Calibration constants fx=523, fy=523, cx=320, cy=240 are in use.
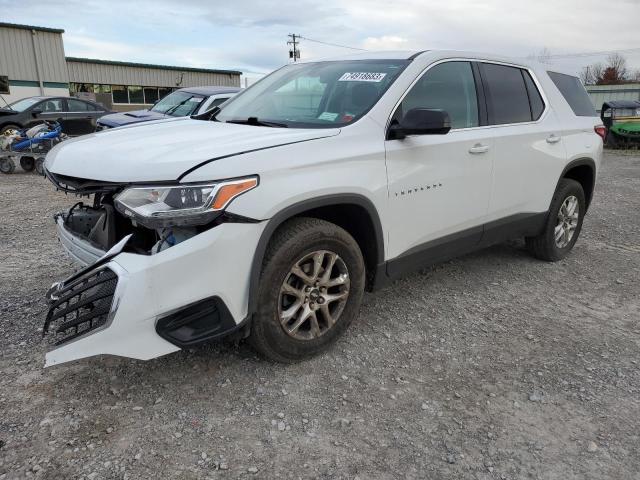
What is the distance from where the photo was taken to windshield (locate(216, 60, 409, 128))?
337cm

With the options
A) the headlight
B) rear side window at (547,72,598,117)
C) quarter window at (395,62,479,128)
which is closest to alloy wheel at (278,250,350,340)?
the headlight

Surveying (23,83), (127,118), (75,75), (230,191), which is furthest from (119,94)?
(230,191)

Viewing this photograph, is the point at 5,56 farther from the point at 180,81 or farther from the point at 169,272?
the point at 169,272

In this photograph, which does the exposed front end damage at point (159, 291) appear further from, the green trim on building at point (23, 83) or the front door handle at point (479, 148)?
the green trim on building at point (23, 83)

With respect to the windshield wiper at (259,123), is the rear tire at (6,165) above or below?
below

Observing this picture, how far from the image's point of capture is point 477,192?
392 centimetres

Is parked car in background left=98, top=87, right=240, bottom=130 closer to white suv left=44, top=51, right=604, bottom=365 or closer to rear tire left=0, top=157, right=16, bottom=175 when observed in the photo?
rear tire left=0, top=157, right=16, bottom=175

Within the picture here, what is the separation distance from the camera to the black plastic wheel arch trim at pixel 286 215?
8.78 ft

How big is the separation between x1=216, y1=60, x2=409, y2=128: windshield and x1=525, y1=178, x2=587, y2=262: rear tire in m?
2.28

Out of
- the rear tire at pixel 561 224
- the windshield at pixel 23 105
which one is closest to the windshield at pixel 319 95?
the rear tire at pixel 561 224

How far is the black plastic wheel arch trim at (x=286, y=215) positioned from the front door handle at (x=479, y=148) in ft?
3.54

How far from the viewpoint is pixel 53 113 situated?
47.9 feet

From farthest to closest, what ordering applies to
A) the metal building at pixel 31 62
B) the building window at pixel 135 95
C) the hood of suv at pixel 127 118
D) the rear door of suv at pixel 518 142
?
the building window at pixel 135 95
the metal building at pixel 31 62
the hood of suv at pixel 127 118
the rear door of suv at pixel 518 142

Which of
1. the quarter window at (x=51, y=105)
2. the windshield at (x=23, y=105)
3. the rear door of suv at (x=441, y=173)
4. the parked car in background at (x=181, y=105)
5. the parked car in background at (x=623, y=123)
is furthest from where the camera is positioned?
the parked car in background at (x=623, y=123)
